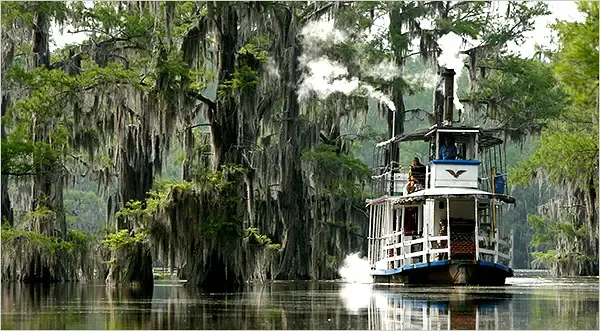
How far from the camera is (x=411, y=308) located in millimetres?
18219

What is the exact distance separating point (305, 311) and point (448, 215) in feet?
37.1

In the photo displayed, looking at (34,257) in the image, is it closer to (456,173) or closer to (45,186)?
(45,186)

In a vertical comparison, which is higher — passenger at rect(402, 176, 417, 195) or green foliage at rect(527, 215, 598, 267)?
passenger at rect(402, 176, 417, 195)

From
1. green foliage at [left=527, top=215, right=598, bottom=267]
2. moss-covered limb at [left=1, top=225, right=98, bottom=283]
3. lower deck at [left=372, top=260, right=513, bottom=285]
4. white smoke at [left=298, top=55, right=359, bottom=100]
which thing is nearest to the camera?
lower deck at [left=372, top=260, right=513, bottom=285]

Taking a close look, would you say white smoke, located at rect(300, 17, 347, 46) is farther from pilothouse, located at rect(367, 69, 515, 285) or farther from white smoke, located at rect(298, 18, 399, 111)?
pilothouse, located at rect(367, 69, 515, 285)

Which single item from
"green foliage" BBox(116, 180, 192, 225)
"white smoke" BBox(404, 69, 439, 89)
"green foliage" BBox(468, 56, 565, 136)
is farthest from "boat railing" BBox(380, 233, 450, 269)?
"green foliage" BBox(468, 56, 565, 136)

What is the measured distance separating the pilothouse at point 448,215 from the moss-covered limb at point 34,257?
9238 millimetres

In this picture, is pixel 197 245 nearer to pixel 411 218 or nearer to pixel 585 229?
pixel 411 218

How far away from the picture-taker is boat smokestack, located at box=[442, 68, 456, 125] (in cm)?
3219

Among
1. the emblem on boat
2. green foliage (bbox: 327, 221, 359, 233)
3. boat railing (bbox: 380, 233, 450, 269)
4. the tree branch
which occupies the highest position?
the tree branch

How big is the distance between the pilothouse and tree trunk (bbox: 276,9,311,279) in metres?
8.90

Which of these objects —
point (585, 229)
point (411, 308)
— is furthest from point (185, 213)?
point (585, 229)

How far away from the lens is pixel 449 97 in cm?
3284

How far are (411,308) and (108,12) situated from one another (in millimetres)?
22245
